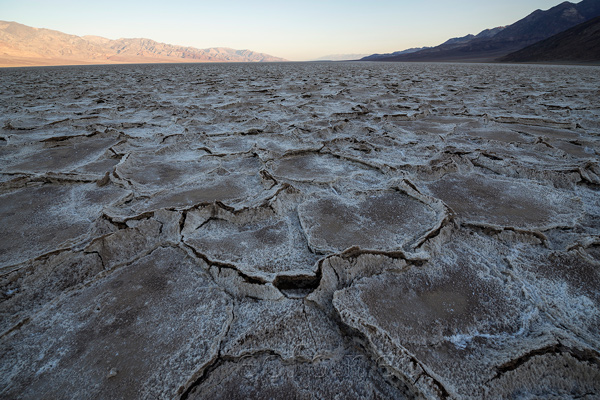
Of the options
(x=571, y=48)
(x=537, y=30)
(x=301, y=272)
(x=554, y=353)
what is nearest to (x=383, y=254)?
(x=301, y=272)

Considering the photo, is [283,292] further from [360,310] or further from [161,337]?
[161,337]

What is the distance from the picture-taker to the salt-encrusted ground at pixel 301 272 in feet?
2.01

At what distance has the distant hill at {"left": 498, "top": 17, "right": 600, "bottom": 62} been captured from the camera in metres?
19.3

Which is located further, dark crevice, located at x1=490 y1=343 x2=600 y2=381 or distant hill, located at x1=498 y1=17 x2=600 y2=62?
distant hill, located at x1=498 y1=17 x2=600 y2=62

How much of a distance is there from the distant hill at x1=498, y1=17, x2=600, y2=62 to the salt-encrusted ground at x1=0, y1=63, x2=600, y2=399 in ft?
84.6

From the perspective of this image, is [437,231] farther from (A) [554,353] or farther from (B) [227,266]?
(B) [227,266]

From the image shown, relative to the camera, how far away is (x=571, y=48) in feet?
68.6

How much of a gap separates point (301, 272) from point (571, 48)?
30312 millimetres

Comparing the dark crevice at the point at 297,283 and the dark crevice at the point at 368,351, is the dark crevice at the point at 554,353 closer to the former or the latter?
the dark crevice at the point at 368,351

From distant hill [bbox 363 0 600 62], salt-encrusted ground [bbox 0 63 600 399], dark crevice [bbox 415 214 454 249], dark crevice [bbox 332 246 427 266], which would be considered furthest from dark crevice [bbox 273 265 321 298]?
distant hill [bbox 363 0 600 62]

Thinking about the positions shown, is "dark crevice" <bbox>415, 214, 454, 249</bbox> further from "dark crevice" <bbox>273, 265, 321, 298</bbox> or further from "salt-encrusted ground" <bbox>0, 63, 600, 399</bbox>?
"dark crevice" <bbox>273, 265, 321, 298</bbox>

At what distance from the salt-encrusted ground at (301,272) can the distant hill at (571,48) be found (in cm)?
2578

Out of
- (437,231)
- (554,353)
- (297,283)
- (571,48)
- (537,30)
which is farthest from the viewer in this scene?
(537,30)

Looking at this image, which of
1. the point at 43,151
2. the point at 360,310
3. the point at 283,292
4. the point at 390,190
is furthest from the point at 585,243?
the point at 43,151
